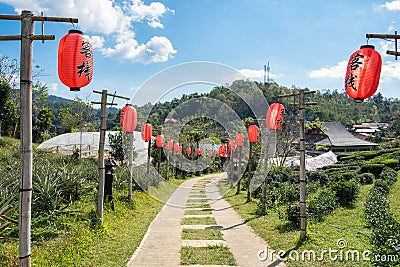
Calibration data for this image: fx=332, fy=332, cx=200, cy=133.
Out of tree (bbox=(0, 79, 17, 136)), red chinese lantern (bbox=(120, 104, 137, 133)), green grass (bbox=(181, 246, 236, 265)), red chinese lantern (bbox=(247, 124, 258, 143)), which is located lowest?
green grass (bbox=(181, 246, 236, 265))

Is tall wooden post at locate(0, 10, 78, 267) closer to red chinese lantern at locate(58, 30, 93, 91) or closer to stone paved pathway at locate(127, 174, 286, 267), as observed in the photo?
red chinese lantern at locate(58, 30, 93, 91)

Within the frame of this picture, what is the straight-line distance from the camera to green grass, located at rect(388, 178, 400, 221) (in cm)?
749

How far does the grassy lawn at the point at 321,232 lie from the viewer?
510 centimetres

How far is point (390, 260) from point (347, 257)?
3.86 feet

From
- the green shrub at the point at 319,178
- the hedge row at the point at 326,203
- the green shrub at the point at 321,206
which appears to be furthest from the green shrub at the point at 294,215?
the green shrub at the point at 319,178

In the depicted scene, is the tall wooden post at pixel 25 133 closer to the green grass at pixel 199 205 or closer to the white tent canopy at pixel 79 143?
the green grass at pixel 199 205

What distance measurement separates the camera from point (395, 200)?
909 centimetres

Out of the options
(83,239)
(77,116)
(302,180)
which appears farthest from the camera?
(77,116)

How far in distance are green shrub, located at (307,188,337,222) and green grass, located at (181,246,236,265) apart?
266cm

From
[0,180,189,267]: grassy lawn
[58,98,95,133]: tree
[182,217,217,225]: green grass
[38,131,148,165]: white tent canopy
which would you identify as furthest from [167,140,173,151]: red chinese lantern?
[0,180,189,267]: grassy lawn

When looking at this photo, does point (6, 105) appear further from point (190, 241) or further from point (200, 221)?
point (190, 241)

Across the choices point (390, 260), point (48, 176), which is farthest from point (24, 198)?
point (390, 260)

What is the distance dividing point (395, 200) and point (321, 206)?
309cm

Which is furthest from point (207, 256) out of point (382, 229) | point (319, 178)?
point (319, 178)
